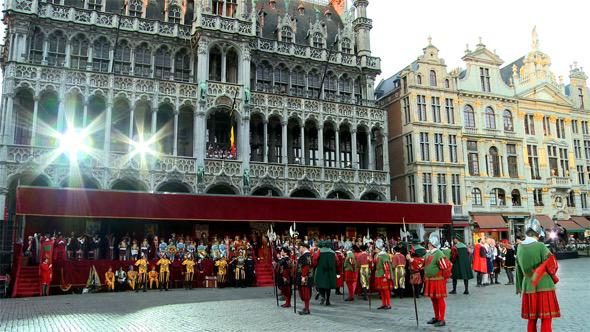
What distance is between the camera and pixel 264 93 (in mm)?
32469

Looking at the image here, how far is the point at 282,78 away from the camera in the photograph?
35.9 metres

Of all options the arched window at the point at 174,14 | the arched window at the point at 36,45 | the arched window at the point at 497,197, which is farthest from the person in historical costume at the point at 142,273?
the arched window at the point at 497,197

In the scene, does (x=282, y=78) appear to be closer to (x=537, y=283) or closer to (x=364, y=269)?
(x=364, y=269)

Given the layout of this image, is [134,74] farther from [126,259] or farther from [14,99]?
[126,259]

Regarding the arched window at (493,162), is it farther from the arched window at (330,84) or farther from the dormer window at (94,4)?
the dormer window at (94,4)

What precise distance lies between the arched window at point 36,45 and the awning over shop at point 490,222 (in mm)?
33835

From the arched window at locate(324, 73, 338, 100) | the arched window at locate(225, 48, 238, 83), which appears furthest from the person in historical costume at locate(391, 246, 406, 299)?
the arched window at locate(324, 73, 338, 100)

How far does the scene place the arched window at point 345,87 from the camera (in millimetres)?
→ 37562

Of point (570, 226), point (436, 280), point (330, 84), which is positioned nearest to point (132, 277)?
point (436, 280)

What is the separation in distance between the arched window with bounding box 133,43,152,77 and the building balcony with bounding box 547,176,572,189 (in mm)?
36062

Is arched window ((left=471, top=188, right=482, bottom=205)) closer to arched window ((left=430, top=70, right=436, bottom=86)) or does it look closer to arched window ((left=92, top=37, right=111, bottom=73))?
arched window ((left=430, top=70, right=436, bottom=86))

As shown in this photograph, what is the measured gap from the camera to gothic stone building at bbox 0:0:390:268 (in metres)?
27.5

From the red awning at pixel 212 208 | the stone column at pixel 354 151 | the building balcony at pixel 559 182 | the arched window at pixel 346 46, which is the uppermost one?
the arched window at pixel 346 46

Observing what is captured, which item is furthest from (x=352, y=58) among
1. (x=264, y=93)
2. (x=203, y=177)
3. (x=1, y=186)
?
(x=1, y=186)
